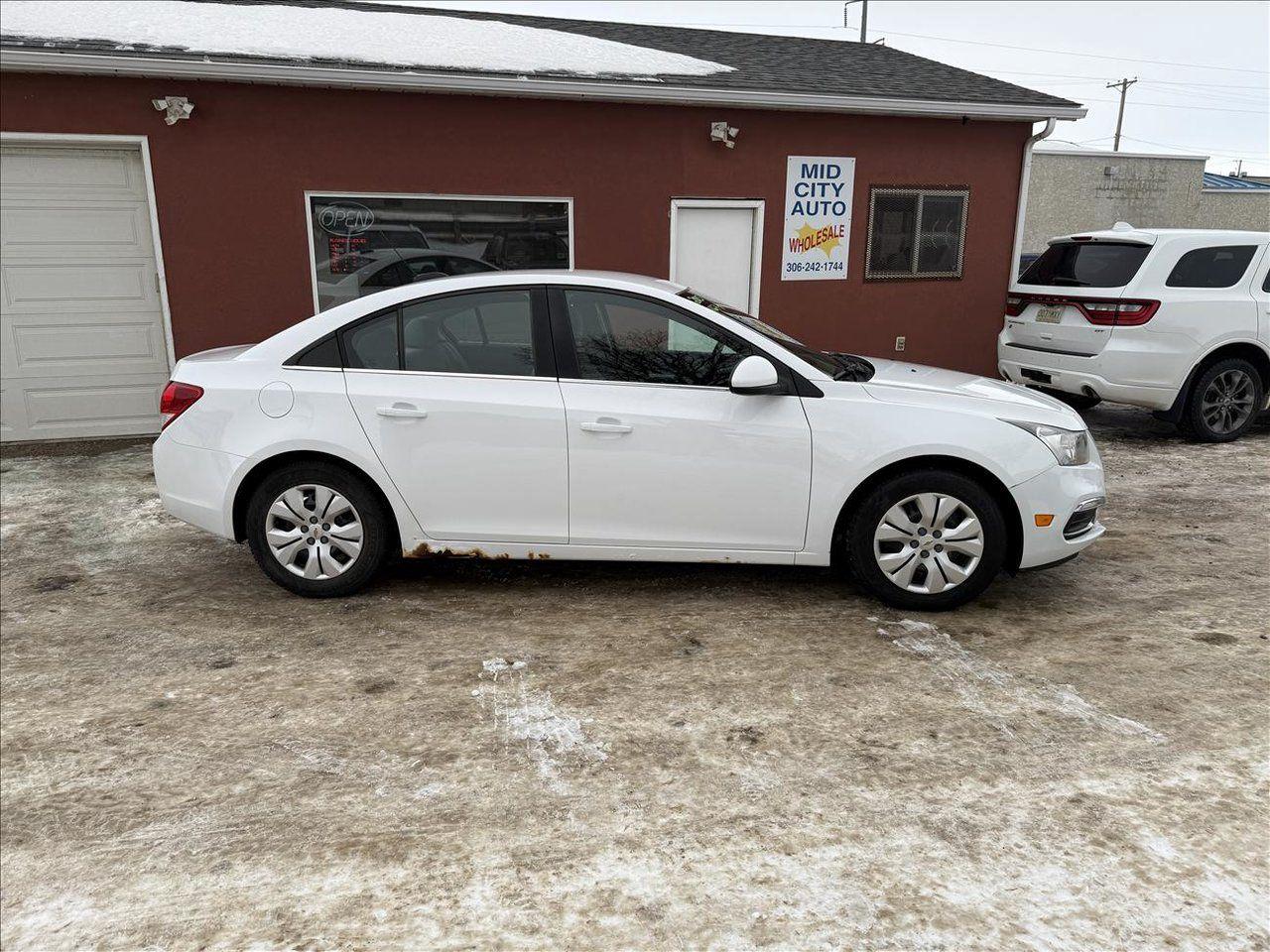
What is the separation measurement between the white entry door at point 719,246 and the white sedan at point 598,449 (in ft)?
16.7

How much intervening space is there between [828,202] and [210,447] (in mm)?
7317

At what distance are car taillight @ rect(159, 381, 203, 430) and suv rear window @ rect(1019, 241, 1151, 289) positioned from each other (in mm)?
7234

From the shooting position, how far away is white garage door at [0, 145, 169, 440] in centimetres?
777

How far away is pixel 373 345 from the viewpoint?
452 centimetres

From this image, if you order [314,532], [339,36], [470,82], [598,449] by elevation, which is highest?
[339,36]

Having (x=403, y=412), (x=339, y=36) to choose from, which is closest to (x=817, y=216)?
(x=339, y=36)

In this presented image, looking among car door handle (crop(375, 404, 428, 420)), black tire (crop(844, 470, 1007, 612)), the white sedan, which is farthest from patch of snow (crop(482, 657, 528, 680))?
black tire (crop(844, 470, 1007, 612))

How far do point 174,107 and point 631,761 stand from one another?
7.26m

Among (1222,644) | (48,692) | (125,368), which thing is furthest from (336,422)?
(125,368)

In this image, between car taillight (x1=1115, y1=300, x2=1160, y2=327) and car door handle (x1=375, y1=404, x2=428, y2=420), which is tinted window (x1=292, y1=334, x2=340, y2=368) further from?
car taillight (x1=1115, y1=300, x2=1160, y2=327)

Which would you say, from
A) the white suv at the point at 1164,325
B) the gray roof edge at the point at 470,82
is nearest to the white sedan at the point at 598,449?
the white suv at the point at 1164,325

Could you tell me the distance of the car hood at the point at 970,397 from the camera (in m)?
4.39

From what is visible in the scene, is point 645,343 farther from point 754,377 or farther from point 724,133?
point 724,133

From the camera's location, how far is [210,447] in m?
4.50
